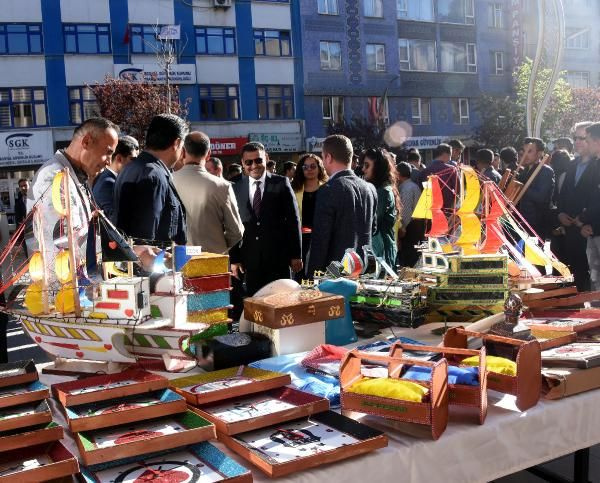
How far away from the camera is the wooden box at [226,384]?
1.50 meters

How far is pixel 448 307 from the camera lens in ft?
7.82

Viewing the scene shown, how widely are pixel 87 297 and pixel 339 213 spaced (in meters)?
1.90

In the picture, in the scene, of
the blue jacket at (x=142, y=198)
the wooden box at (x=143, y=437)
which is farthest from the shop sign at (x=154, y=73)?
the wooden box at (x=143, y=437)

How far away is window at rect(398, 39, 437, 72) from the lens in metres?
25.0

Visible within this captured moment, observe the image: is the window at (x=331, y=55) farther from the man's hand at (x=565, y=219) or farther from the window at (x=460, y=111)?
the man's hand at (x=565, y=219)

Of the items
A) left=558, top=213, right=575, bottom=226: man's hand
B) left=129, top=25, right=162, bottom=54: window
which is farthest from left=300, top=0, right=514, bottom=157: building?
left=558, top=213, right=575, bottom=226: man's hand

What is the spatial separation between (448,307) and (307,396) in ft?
3.36

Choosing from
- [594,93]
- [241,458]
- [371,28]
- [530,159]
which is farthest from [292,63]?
[241,458]

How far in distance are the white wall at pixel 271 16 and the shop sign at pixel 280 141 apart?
3835mm

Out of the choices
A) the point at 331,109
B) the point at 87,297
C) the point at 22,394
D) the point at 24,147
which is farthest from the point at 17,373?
the point at 331,109

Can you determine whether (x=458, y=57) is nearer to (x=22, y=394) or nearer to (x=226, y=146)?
(x=226, y=146)

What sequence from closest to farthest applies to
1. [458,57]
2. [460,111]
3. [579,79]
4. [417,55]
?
[417,55] < [460,111] < [458,57] < [579,79]

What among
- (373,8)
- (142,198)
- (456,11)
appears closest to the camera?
(142,198)

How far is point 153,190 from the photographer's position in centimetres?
283
